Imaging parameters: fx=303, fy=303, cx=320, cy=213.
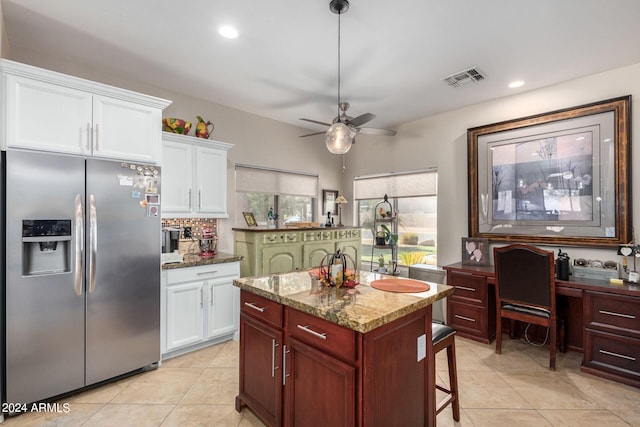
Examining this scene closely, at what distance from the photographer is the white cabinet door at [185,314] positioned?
2906mm

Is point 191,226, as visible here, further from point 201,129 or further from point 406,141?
point 406,141

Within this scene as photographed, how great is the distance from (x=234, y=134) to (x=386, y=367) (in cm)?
346

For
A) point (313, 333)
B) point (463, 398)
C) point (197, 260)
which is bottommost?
point (463, 398)

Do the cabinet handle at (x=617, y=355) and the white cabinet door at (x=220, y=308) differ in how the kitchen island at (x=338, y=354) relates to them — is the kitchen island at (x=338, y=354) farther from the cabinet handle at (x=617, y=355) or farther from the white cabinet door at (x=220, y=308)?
the cabinet handle at (x=617, y=355)

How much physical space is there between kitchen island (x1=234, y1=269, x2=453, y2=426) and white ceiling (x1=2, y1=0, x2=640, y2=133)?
1896 millimetres

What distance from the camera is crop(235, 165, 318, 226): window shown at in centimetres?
414

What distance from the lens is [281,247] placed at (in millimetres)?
3807

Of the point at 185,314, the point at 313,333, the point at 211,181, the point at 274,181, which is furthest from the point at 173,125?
the point at 313,333

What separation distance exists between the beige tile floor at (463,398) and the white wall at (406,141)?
1.32m

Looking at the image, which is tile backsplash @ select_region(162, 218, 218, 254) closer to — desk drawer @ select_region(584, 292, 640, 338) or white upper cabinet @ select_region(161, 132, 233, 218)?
white upper cabinet @ select_region(161, 132, 233, 218)

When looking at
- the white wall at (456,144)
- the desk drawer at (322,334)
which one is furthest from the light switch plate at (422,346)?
the white wall at (456,144)

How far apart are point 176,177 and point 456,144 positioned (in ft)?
11.4

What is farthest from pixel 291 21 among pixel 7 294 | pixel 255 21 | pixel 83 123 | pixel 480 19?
pixel 7 294

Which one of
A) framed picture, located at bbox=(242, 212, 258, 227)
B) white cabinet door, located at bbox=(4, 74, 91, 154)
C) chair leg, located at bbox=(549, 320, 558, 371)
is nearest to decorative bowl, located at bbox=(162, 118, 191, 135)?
white cabinet door, located at bbox=(4, 74, 91, 154)
